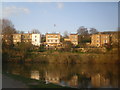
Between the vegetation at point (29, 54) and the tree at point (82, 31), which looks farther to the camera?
the tree at point (82, 31)

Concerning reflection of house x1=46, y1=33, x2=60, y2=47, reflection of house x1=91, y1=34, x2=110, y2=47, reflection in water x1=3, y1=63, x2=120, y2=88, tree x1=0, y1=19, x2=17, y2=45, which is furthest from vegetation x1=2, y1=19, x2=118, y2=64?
reflection of house x1=46, y1=33, x2=60, y2=47

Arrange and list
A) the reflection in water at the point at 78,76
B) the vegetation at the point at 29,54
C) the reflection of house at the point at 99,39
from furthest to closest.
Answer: the reflection of house at the point at 99,39 < the vegetation at the point at 29,54 < the reflection in water at the point at 78,76

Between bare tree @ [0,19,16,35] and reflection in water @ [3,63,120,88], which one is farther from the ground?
bare tree @ [0,19,16,35]

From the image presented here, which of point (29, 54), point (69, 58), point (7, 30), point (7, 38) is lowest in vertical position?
point (69, 58)

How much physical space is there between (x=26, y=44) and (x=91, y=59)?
1749 cm

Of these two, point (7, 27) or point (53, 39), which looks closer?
point (7, 27)

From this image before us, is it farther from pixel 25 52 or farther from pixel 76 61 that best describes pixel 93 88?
pixel 25 52

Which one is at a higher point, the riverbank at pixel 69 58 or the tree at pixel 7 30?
the tree at pixel 7 30

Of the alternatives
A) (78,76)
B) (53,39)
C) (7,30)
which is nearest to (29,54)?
(7,30)

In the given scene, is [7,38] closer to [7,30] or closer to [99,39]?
[7,30]

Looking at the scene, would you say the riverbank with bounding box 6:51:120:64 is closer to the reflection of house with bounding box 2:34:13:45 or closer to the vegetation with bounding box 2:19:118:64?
the vegetation with bounding box 2:19:118:64

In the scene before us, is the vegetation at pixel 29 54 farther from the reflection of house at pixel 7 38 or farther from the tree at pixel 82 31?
the tree at pixel 82 31

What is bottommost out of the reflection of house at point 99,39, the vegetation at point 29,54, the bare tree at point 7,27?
the vegetation at point 29,54

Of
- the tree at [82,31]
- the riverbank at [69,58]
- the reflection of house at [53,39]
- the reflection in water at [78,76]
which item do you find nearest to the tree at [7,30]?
the riverbank at [69,58]
